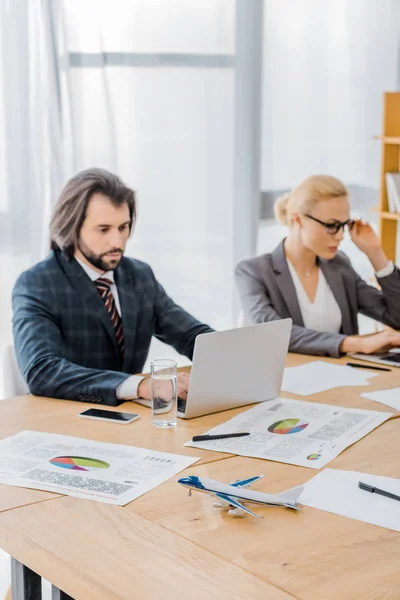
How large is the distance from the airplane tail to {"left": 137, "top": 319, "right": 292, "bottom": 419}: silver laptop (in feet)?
1.55

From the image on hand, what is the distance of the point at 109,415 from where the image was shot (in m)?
2.02

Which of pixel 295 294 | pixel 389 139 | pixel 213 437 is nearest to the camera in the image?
pixel 213 437

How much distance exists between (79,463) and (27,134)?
216 centimetres

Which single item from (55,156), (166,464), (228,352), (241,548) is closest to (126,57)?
(55,156)

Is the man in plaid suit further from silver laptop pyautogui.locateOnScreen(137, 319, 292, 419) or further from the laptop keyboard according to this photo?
the laptop keyboard

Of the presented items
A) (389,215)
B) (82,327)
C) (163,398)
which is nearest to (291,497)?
(163,398)

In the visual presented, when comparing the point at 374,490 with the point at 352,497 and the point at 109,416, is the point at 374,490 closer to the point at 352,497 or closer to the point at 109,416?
the point at 352,497

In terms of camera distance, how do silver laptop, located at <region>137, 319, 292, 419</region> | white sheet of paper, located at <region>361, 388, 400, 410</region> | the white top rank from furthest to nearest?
the white top < white sheet of paper, located at <region>361, 388, 400, 410</region> < silver laptop, located at <region>137, 319, 292, 419</region>

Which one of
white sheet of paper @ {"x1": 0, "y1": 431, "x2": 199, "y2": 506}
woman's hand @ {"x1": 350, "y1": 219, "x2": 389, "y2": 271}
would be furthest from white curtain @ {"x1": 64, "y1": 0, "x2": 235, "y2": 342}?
white sheet of paper @ {"x1": 0, "y1": 431, "x2": 199, "y2": 506}

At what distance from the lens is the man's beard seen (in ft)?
8.26

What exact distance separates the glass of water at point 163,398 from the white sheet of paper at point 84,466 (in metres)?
0.18

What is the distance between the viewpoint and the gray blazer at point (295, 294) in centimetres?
298

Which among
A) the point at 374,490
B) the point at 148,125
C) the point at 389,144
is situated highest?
the point at 148,125

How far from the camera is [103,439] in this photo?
1.86 m
